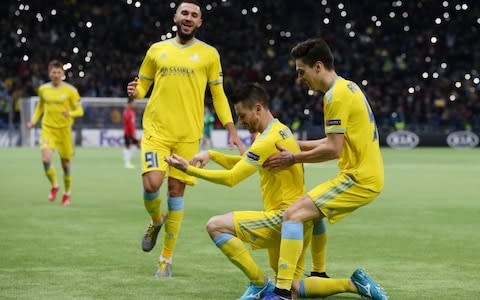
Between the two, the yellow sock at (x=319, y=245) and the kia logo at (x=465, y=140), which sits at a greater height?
the yellow sock at (x=319, y=245)

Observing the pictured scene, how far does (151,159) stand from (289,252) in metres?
2.49

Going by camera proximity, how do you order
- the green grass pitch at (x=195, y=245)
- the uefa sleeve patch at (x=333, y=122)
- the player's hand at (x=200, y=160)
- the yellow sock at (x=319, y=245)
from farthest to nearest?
the green grass pitch at (x=195, y=245)
the yellow sock at (x=319, y=245)
the player's hand at (x=200, y=160)
the uefa sleeve patch at (x=333, y=122)

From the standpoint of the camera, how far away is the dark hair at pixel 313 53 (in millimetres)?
6863

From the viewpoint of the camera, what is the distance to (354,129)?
6.86 metres

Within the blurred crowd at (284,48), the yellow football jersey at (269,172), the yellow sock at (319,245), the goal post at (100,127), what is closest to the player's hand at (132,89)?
the yellow football jersey at (269,172)

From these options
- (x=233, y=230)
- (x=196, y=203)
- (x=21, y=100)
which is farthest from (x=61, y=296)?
(x=21, y=100)

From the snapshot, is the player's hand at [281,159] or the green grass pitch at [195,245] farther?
the green grass pitch at [195,245]

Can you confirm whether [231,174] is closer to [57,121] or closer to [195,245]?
[195,245]

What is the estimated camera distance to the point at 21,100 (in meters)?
41.3

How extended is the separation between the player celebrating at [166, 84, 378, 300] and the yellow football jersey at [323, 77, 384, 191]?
1.45ft

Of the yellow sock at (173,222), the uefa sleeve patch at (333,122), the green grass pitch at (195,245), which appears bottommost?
the green grass pitch at (195,245)

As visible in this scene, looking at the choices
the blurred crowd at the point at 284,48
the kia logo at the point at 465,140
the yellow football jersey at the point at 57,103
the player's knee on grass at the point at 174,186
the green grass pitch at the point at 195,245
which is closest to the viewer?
the green grass pitch at the point at 195,245

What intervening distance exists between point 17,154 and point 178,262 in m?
25.7

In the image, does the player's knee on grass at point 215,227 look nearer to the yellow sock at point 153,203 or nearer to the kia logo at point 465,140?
the yellow sock at point 153,203
